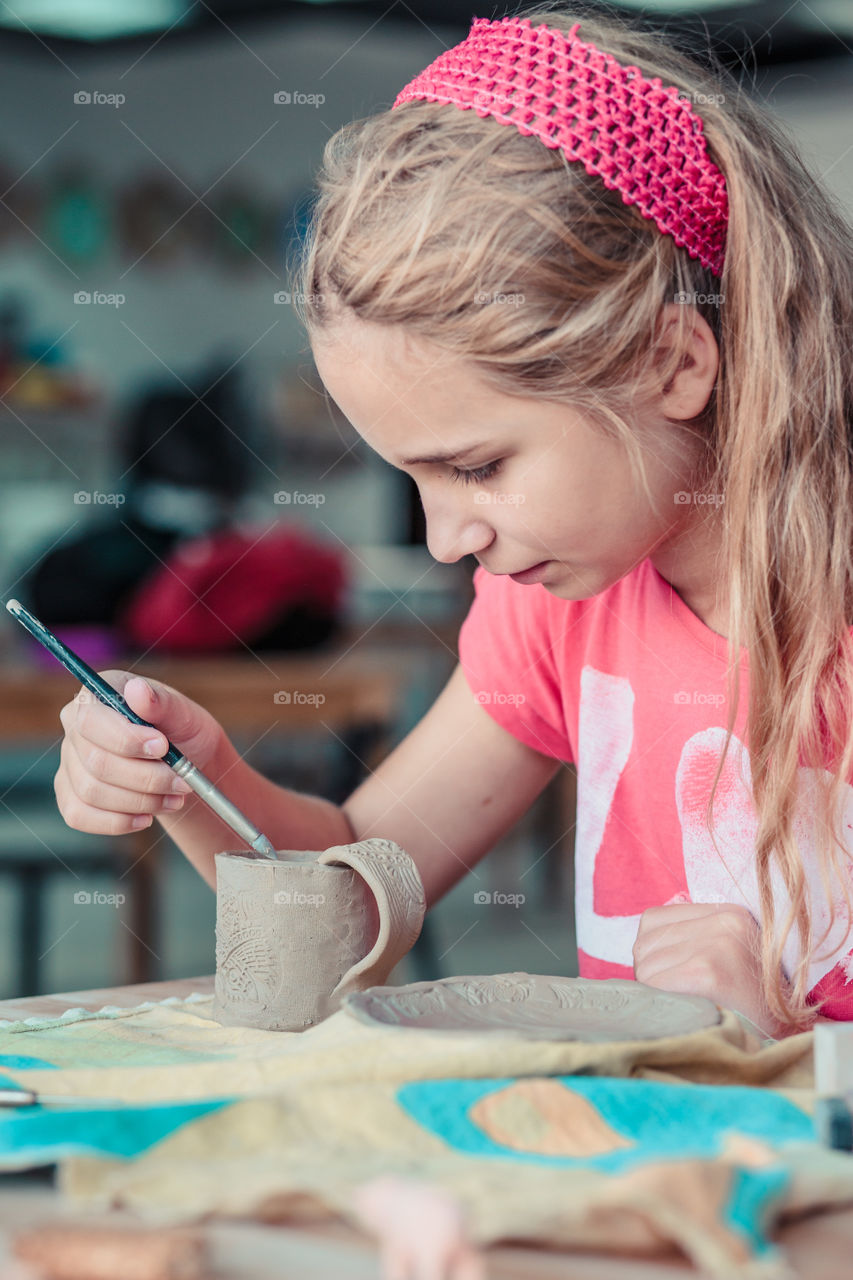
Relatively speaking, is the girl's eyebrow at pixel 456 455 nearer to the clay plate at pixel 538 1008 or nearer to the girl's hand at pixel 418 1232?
the clay plate at pixel 538 1008

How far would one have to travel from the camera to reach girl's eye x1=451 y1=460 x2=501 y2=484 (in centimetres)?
87

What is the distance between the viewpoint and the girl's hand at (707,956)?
76cm

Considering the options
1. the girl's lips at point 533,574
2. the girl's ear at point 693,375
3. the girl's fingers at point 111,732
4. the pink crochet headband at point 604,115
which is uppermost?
the pink crochet headband at point 604,115

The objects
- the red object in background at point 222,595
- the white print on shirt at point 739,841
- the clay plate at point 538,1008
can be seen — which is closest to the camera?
the clay plate at point 538,1008

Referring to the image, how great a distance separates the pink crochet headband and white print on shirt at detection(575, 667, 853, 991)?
400mm

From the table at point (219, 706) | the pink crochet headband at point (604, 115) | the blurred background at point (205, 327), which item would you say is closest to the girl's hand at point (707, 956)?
the pink crochet headband at point (604, 115)

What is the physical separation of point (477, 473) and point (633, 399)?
0.13 metres

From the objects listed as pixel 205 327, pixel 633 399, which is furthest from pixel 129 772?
pixel 205 327

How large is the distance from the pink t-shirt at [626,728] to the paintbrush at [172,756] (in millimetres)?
380

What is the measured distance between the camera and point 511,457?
867 mm

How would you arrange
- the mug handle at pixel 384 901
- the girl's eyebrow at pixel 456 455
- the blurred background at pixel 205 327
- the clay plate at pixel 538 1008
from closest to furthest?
1. the clay plate at pixel 538 1008
2. the mug handle at pixel 384 901
3. the girl's eyebrow at pixel 456 455
4. the blurred background at pixel 205 327

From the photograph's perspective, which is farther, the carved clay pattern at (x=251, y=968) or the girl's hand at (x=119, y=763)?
the girl's hand at (x=119, y=763)

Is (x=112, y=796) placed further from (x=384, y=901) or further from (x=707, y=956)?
(x=707, y=956)

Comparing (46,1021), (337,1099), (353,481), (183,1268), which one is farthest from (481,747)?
(353,481)
